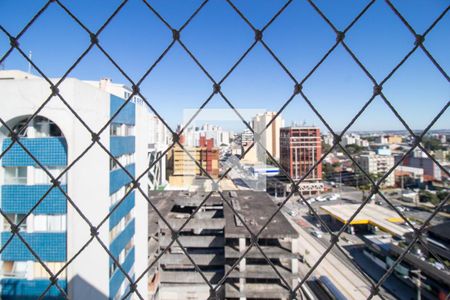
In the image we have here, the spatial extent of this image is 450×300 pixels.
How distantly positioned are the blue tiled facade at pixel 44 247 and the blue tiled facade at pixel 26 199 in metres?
0.26

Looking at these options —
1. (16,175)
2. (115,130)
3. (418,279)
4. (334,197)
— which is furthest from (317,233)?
(16,175)

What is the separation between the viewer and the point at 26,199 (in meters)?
3.12

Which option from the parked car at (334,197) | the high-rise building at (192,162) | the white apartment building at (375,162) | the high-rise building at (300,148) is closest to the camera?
the high-rise building at (192,162)

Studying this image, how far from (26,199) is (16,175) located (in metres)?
0.32

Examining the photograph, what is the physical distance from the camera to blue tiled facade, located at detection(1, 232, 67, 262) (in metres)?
3.07

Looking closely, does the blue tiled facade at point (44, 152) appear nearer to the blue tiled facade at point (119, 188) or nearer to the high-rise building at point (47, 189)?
the high-rise building at point (47, 189)

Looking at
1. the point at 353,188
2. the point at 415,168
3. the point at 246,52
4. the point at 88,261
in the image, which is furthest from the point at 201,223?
the point at 353,188

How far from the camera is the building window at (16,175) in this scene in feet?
10.4

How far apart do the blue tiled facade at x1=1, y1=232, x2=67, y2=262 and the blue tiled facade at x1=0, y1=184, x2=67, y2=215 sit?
26cm

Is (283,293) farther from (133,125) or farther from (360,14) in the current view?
(360,14)

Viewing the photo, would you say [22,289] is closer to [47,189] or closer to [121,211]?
[47,189]

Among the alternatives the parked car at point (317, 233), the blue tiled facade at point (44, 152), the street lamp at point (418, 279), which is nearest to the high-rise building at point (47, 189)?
the blue tiled facade at point (44, 152)

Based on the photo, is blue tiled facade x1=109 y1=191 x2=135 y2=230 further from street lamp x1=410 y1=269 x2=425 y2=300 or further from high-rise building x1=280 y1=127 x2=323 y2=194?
street lamp x1=410 y1=269 x2=425 y2=300

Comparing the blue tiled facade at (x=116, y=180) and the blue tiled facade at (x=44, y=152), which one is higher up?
the blue tiled facade at (x=44, y=152)
